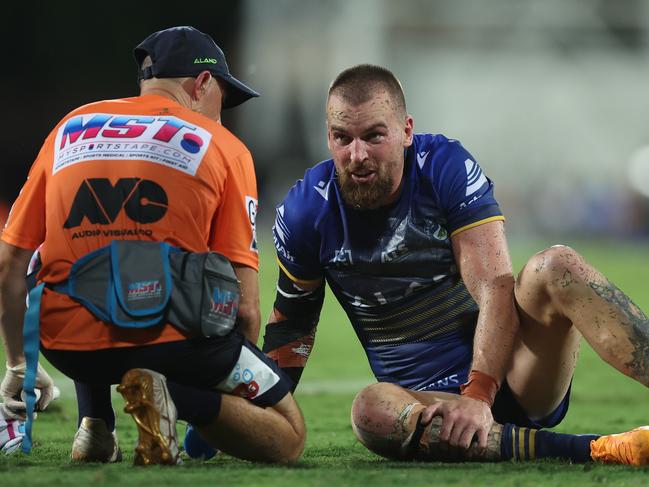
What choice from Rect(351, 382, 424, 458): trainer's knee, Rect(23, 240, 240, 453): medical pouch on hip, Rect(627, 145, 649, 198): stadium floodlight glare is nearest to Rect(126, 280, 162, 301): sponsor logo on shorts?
Rect(23, 240, 240, 453): medical pouch on hip

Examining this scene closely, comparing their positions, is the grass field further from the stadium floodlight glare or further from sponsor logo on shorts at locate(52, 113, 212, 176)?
the stadium floodlight glare

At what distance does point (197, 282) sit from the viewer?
3930 millimetres

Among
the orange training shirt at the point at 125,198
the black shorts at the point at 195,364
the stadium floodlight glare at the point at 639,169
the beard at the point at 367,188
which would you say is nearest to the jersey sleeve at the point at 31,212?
the orange training shirt at the point at 125,198

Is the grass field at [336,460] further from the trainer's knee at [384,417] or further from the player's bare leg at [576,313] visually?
the player's bare leg at [576,313]

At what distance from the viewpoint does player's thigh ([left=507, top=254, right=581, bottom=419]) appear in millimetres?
4273

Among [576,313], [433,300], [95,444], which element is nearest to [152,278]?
[95,444]

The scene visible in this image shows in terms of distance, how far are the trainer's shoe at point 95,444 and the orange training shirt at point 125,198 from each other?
1.77ft

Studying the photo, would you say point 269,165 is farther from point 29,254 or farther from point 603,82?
point 29,254

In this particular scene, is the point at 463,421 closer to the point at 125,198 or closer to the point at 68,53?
the point at 125,198

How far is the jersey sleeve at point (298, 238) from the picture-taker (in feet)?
15.7

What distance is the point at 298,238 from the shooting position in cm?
480

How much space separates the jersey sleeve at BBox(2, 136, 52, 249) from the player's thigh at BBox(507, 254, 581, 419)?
67.4 inches

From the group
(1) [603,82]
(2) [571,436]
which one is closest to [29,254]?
(2) [571,436]

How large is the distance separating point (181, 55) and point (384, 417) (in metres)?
1.55
